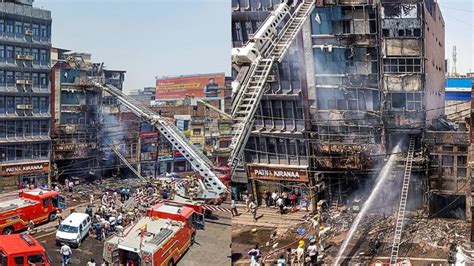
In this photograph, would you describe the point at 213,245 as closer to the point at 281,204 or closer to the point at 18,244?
the point at 281,204

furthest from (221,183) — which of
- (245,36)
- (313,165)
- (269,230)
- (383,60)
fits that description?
(383,60)

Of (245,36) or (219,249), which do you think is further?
(219,249)

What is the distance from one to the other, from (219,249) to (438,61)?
241 cm

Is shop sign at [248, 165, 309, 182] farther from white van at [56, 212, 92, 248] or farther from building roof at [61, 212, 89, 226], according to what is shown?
building roof at [61, 212, 89, 226]

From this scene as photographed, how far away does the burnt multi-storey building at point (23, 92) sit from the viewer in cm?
469

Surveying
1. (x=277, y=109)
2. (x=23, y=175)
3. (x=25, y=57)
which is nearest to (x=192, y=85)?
(x=277, y=109)

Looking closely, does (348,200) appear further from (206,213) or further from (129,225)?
(129,225)

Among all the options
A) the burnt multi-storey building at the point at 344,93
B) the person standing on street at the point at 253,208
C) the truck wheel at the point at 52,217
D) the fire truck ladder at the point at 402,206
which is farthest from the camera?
the truck wheel at the point at 52,217

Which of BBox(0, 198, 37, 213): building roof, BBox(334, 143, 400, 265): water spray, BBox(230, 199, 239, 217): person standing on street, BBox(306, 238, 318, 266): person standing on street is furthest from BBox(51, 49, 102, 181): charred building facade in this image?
BBox(334, 143, 400, 265): water spray

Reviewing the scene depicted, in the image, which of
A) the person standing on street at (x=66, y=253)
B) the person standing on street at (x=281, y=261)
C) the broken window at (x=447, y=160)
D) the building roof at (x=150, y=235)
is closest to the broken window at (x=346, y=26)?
the broken window at (x=447, y=160)

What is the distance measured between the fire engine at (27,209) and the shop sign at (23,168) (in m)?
0.25

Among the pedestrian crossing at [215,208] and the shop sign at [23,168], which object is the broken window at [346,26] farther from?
the shop sign at [23,168]

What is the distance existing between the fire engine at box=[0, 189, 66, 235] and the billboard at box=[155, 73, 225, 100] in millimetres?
1880

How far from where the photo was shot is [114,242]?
4297 millimetres
